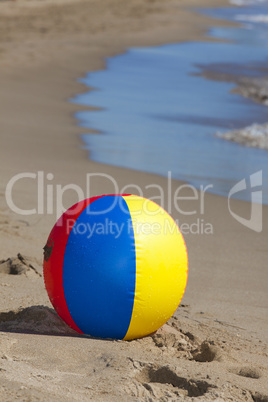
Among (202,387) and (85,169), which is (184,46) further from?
(202,387)

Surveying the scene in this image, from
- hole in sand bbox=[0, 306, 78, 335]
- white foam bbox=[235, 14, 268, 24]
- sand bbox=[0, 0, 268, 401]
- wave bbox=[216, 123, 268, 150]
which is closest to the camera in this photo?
sand bbox=[0, 0, 268, 401]

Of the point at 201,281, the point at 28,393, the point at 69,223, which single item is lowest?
the point at 201,281

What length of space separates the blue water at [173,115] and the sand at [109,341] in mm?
560

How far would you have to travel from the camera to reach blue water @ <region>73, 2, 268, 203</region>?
10.4 meters

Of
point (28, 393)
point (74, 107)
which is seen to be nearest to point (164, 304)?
point (28, 393)

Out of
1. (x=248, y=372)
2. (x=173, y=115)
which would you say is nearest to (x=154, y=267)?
(x=248, y=372)

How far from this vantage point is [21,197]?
816cm

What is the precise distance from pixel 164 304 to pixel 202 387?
75 cm

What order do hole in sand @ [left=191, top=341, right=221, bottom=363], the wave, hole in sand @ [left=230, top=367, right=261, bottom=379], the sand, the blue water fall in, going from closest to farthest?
1. the sand
2. hole in sand @ [left=230, top=367, right=261, bottom=379]
3. hole in sand @ [left=191, top=341, right=221, bottom=363]
4. the blue water
5. the wave

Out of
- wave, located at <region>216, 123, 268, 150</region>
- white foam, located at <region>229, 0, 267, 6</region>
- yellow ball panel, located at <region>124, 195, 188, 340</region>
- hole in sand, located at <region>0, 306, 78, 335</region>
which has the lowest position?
wave, located at <region>216, 123, 268, 150</region>

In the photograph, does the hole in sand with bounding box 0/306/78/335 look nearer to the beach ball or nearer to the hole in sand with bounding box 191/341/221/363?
the beach ball

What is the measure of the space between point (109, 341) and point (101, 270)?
0.57m

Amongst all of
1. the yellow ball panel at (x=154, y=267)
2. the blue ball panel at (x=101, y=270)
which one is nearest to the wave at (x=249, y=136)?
the yellow ball panel at (x=154, y=267)


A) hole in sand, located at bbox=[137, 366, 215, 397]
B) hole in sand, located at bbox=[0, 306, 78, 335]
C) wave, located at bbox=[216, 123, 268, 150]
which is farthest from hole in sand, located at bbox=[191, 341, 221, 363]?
wave, located at bbox=[216, 123, 268, 150]
